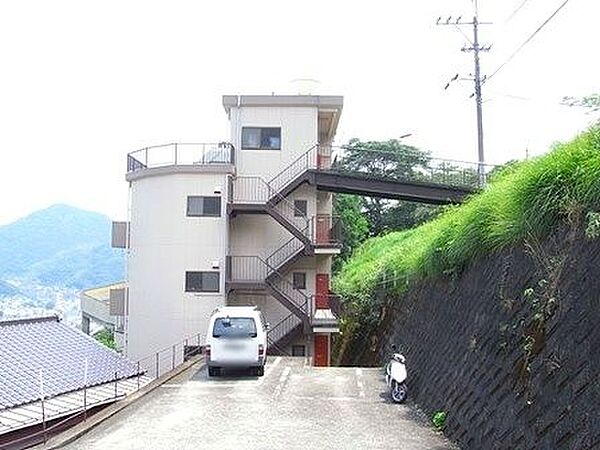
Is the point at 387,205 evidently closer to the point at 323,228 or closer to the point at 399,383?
the point at 323,228

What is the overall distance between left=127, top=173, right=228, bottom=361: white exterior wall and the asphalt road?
891cm

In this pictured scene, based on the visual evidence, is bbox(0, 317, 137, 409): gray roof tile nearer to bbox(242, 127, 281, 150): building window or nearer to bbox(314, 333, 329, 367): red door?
bbox(314, 333, 329, 367): red door

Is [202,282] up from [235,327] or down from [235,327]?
up

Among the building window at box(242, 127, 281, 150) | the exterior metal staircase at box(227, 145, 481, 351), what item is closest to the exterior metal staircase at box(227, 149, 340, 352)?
the exterior metal staircase at box(227, 145, 481, 351)

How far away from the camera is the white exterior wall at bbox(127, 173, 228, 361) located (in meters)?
24.4

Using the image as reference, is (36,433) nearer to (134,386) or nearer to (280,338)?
(134,386)

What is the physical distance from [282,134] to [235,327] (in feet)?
37.9

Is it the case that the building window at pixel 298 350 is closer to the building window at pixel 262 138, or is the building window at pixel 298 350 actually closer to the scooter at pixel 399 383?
the building window at pixel 262 138

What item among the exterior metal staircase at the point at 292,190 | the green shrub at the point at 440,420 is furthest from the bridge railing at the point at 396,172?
the green shrub at the point at 440,420

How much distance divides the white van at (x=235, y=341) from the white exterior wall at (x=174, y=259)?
8469 millimetres

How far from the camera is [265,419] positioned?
10648mm

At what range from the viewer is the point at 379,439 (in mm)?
9055

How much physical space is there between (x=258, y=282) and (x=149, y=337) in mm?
4548

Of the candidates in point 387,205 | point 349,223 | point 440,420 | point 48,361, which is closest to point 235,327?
point 48,361
